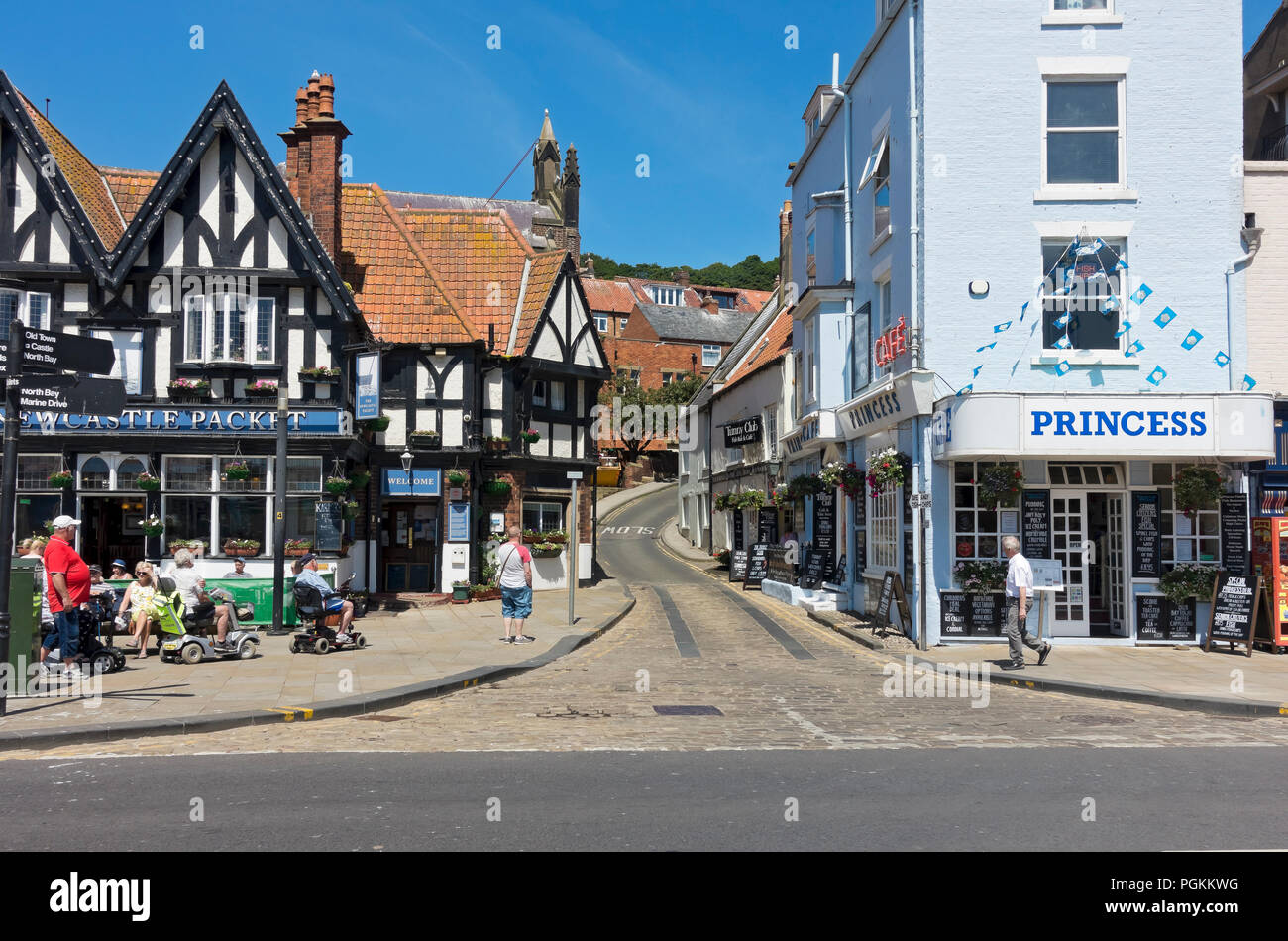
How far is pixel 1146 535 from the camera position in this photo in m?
17.0

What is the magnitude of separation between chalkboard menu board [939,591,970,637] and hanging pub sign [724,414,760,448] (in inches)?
647

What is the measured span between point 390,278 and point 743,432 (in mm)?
13125

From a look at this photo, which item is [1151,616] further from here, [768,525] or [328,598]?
[768,525]

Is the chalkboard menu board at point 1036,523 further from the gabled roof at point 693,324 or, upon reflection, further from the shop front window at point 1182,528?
the gabled roof at point 693,324

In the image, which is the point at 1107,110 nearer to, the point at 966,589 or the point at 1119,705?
the point at 966,589

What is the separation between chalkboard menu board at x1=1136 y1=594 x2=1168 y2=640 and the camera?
1692 cm

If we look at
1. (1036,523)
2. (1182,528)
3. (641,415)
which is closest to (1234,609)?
(1182,528)

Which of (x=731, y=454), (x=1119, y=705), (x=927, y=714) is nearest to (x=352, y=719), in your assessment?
(x=927, y=714)

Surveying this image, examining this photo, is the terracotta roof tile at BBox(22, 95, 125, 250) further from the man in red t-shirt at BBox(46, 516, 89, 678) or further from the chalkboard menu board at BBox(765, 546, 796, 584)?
the chalkboard menu board at BBox(765, 546, 796, 584)

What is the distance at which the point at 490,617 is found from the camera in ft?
70.4

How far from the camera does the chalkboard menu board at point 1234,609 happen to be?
52.2 feet

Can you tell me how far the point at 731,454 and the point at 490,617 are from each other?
19.0 m

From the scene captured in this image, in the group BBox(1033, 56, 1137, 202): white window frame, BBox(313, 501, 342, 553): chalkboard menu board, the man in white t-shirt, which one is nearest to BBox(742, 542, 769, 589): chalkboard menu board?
BBox(313, 501, 342, 553): chalkboard menu board
